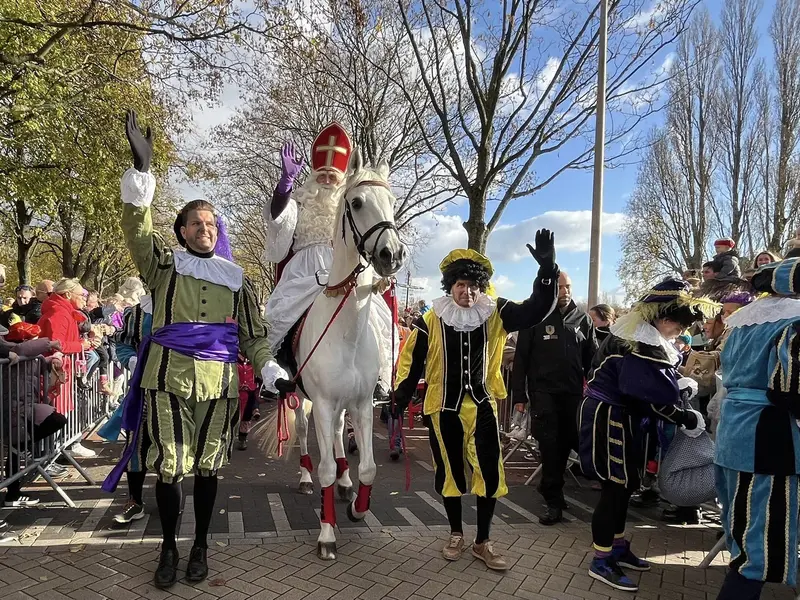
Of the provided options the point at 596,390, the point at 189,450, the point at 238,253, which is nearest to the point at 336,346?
the point at 189,450

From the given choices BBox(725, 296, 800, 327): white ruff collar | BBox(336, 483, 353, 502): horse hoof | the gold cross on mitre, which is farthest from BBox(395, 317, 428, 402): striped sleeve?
the gold cross on mitre

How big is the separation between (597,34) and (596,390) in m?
7.52

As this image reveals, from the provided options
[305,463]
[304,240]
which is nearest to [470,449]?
[305,463]

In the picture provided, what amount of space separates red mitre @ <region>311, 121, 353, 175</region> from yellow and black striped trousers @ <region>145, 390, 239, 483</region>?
2478 mm

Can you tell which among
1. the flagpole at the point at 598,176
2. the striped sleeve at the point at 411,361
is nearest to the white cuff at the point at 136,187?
the striped sleeve at the point at 411,361

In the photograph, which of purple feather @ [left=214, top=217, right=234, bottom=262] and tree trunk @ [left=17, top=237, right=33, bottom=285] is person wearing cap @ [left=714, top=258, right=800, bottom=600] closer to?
purple feather @ [left=214, top=217, right=234, bottom=262]

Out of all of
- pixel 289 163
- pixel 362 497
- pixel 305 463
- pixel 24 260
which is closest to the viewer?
pixel 362 497

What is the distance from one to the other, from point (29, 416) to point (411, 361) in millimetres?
3268

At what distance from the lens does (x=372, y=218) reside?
3.29m

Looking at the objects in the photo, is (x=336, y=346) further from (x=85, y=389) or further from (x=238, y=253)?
(x=238, y=253)

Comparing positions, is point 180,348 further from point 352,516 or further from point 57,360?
point 57,360

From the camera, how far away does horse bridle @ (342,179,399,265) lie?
10.5 feet

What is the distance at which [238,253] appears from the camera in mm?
32375

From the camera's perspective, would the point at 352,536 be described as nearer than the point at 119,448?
Yes
